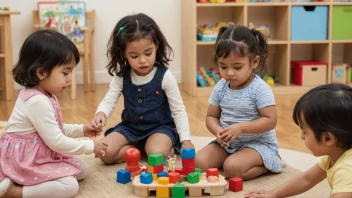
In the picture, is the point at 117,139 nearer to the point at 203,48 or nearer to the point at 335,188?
the point at 335,188

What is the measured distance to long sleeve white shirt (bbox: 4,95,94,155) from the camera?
64.6 inches

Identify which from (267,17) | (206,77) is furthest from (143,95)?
(267,17)

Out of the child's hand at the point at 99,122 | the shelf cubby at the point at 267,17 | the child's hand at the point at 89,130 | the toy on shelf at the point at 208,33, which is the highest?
the shelf cubby at the point at 267,17

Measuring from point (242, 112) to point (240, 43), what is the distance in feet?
0.78

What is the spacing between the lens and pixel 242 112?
6.10 feet

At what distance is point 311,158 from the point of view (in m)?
2.06

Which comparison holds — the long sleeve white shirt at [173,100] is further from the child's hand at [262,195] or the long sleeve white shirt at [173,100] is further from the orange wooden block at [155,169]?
the child's hand at [262,195]

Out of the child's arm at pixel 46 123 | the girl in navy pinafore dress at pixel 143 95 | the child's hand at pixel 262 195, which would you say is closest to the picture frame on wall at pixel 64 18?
the girl in navy pinafore dress at pixel 143 95

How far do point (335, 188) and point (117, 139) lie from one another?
104 centimetres

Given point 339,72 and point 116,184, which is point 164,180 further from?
point 339,72

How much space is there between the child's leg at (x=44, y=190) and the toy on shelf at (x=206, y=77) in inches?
79.4

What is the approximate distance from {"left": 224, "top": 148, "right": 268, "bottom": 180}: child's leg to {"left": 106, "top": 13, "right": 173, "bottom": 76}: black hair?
496 millimetres

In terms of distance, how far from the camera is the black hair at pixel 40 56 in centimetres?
165

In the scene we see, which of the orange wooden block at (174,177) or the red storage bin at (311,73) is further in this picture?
the red storage bin at (311,73)
